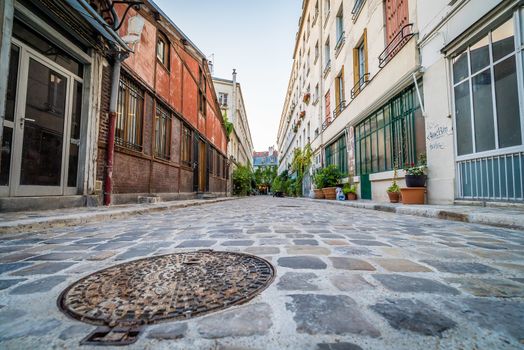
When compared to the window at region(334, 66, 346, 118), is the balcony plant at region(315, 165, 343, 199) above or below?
below

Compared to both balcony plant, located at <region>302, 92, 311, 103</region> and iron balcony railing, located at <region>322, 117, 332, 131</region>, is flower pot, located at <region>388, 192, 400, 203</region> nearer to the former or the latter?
iron balcony railing, located at <region>322, 117, 332, 131</region>

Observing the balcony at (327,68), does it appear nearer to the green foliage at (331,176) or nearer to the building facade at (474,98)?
the green foliage at (331,176)

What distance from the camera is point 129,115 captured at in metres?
6.74

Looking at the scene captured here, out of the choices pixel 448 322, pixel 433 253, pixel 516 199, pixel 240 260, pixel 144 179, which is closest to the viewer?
pixel 448 322

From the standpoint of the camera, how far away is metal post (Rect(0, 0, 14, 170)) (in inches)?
139

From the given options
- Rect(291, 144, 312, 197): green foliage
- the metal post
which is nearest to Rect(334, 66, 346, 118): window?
Rect(291, 144, 312, 197): green foliage

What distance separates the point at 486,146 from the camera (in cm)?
470

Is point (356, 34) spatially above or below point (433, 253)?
above

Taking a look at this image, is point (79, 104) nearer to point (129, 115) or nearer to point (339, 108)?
point (129, 115)

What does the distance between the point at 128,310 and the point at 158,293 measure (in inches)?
6.7

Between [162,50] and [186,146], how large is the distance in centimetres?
388

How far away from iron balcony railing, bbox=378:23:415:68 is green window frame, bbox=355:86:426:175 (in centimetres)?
127

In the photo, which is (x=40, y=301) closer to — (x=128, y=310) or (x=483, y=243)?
(x=128, y=310)

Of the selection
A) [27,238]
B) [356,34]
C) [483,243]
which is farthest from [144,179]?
[356,34]
